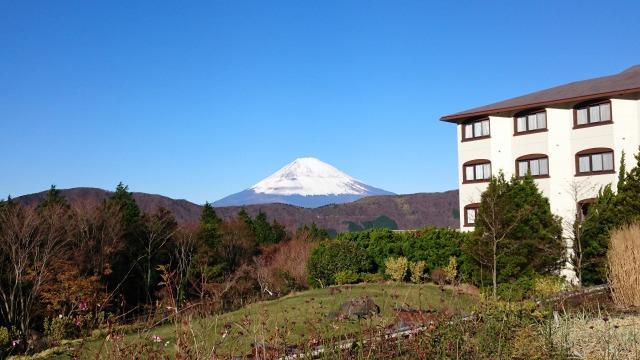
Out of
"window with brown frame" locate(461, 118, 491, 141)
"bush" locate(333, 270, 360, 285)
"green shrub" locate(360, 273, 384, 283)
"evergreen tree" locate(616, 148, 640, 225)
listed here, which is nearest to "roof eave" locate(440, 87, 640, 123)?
"window with brown frame" locate(461, 118, 491, 141)

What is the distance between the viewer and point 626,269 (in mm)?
12609

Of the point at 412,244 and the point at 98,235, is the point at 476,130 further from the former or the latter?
the point at 98,235

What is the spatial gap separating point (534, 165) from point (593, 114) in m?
3.88

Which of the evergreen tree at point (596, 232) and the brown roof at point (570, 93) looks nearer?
the evergreen tree at point (596, 232)

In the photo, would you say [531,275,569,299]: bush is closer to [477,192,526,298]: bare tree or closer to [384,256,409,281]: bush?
[477,192,526,298]: bare tree

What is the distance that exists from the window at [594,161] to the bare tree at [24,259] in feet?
83.9

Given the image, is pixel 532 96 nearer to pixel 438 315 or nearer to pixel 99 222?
pixel 99 222

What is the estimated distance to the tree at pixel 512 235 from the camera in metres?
24.3

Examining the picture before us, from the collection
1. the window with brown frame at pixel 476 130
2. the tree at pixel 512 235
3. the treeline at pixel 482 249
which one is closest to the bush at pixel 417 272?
the treeline at pixel 482 249

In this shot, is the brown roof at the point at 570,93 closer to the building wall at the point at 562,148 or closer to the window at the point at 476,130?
the window at the point at 476,130

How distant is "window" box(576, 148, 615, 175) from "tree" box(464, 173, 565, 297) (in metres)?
3.92

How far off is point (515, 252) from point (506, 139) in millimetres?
9249

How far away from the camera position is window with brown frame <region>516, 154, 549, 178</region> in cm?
3073

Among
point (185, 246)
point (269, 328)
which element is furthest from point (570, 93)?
point (269, 328)
